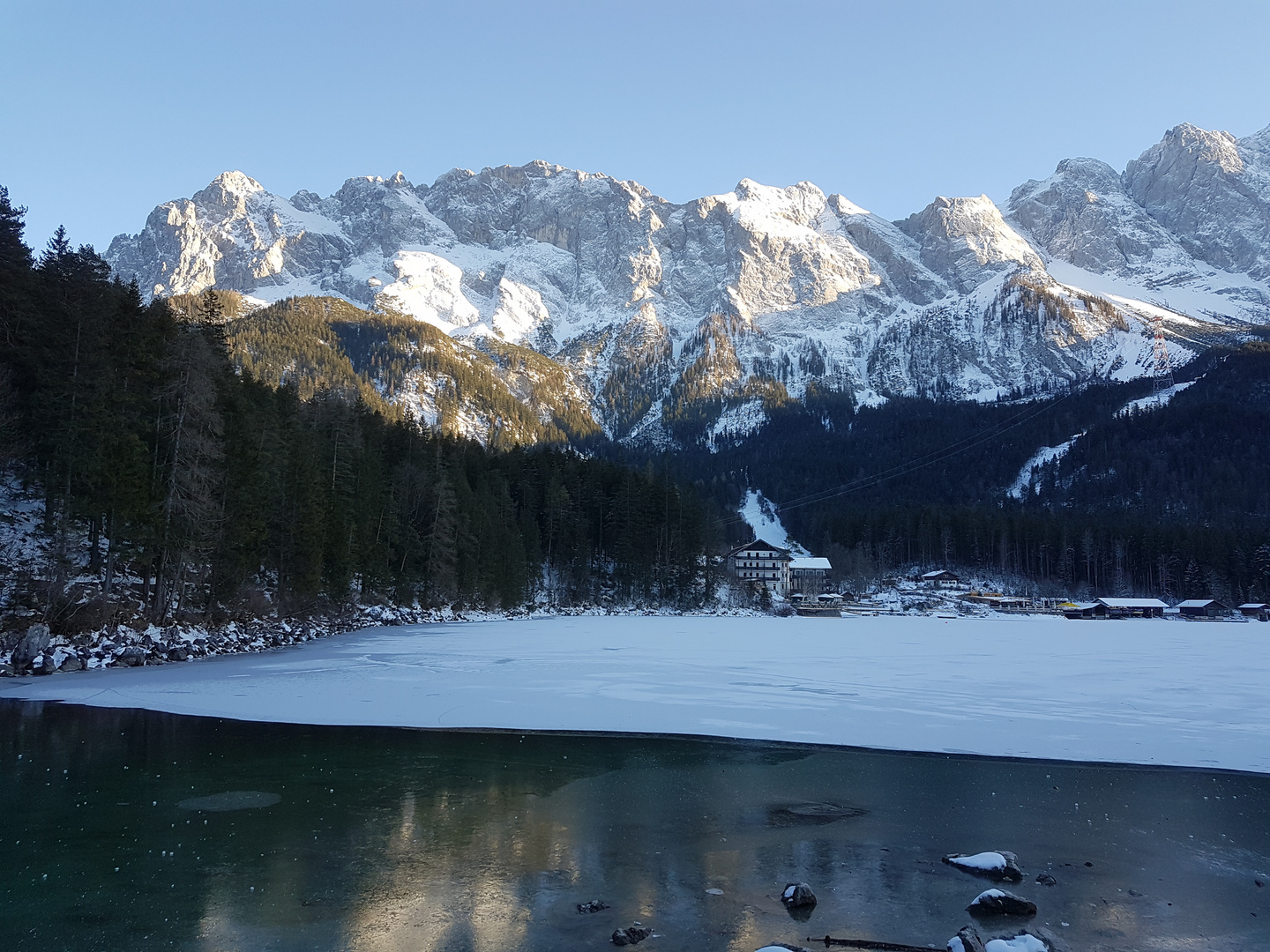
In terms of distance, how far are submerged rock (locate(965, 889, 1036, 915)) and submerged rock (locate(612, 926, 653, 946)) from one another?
10.4 ft

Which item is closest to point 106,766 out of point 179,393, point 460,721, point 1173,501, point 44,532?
point 460,721

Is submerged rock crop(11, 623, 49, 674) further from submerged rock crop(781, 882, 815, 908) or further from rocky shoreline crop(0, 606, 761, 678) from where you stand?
submerged rock crop(781, 882, 815, 908)

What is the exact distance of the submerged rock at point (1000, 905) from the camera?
7.07 metres

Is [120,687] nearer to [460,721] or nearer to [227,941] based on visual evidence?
[460,721]

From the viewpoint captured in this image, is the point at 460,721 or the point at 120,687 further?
the point at 120,687

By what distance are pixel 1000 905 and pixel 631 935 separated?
3.58m

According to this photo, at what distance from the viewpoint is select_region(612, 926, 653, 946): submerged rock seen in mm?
6438

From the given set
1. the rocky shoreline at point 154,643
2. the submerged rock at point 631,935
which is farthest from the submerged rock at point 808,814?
the rocky shoreline at point 154,643

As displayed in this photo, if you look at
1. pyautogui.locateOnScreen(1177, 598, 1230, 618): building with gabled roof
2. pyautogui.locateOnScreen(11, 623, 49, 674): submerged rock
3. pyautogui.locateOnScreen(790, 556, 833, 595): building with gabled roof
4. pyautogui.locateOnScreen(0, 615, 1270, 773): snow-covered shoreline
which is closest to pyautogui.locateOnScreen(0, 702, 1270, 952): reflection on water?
pyautogui.locateOnScreen(0, 615, 1270, 773): snow-covered shoreline

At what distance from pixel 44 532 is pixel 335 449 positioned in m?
23.5

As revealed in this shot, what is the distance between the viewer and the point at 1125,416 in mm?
196000

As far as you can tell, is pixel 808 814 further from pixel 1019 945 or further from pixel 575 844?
pixel 1019 945

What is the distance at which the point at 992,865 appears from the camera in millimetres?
8188

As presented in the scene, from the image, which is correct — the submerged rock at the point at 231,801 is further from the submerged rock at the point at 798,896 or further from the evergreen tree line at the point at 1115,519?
the evergreen tree line at the point at 1115,519
